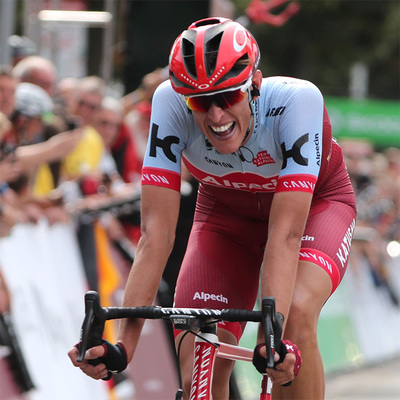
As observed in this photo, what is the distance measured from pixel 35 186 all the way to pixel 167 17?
152 inches

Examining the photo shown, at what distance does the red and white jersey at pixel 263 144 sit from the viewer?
440 cm

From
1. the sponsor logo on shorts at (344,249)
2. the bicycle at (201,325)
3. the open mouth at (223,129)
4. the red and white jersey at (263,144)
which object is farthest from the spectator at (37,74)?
the bicycle at (201,325)

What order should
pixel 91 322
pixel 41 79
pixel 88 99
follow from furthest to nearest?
pixel 88 99, pixel 41 79, pixel 91 322

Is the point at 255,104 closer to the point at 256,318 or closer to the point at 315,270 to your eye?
the point at 315,270

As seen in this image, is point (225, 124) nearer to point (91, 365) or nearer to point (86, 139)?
point (91, 365)

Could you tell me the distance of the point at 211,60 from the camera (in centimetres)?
414

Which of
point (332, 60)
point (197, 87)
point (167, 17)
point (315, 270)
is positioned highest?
point (197, 87)

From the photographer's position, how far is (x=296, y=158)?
4.38m

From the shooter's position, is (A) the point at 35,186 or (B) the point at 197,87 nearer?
(B) the point at 197,87

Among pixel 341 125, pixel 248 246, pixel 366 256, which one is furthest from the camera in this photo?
pixel 341 125

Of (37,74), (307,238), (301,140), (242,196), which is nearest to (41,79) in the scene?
(37,74)

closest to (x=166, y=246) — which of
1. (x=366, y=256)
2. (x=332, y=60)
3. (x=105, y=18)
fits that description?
(x=105, y=18)

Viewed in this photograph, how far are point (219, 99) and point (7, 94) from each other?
3463 millimetres

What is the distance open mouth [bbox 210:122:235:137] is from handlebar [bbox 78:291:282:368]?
791mm
